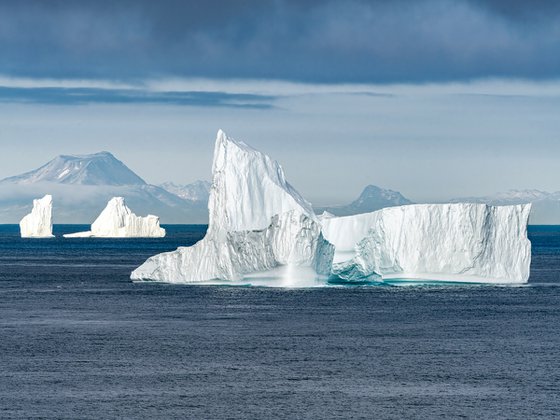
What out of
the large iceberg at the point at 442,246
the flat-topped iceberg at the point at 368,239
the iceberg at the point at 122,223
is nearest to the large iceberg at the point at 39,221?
the iceberg at the point at 122,223

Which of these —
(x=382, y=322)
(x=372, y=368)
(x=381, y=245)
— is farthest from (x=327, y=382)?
(x=381, y=245)

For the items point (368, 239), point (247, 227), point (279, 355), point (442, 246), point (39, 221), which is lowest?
point (279, 355)

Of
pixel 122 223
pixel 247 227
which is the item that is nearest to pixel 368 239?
pixel 247 227

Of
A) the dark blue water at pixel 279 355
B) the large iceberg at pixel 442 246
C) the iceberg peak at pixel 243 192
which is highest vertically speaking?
the iceberg peak at pixel 243 192

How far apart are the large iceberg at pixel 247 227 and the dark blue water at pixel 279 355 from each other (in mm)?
1875

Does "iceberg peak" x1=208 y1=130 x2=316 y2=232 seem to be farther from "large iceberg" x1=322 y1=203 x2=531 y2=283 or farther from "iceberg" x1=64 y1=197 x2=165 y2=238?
"iceberg" x1=64 y1=197 x2=165 y2=238

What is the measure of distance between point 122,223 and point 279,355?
14789cm

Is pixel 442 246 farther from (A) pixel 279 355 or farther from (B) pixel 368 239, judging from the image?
(A) pixel 279 355

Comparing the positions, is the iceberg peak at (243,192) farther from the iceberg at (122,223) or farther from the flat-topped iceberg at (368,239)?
the iceberg at (122,223)

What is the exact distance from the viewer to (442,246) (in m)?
61.8

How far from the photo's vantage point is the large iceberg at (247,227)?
56844 mm

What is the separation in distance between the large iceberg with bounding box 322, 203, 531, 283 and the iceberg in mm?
117939

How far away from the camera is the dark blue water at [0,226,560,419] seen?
27875mm

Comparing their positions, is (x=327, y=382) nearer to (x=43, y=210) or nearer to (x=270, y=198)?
(x=270, y=198)
